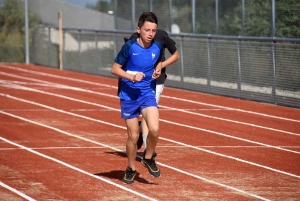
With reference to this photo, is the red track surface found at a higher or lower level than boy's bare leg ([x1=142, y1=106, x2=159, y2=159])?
lower

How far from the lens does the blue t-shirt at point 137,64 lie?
8.83 m

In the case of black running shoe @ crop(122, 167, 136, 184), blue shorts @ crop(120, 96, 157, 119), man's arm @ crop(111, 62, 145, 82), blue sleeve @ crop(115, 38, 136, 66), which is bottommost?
black running shoe @ crop(122, 167, 136, 184)

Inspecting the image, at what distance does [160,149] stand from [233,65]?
843cm

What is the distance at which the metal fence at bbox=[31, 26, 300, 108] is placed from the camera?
1792 cm

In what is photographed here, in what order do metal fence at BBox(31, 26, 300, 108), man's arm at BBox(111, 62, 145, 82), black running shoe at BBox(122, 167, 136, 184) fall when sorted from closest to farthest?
man's arm at BBox(111, 62, 145, 82)
black running shoe at BBox(122, 167, 136, 184)
metal fence at BBox(31, 26, 300, 108)

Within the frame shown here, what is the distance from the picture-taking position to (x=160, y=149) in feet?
39.5

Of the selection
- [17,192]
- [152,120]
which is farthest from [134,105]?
[17,192]

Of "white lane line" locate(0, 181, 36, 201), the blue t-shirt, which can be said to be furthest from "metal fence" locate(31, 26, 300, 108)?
"white lane line" locate(0, 181, 36, 201)

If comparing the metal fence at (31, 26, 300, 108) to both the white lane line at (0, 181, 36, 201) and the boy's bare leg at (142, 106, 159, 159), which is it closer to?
the boy's bare leg at (142, 106, 159, 159)

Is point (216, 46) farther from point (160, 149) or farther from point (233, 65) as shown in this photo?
point (160, 149)

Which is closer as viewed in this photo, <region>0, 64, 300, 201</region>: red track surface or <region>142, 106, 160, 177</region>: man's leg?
<region>142, 106, 160, 177</region>: man's leg

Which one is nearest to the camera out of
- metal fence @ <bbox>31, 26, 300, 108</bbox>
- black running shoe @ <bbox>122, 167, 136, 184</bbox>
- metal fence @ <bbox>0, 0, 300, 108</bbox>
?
black running shoe @ <bbox>122, 167, 136, 184</bbox>

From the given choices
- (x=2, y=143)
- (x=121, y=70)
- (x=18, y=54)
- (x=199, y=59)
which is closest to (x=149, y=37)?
(x=121, y=70)

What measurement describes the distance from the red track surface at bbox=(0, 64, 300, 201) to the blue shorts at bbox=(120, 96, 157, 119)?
902 millimetres
